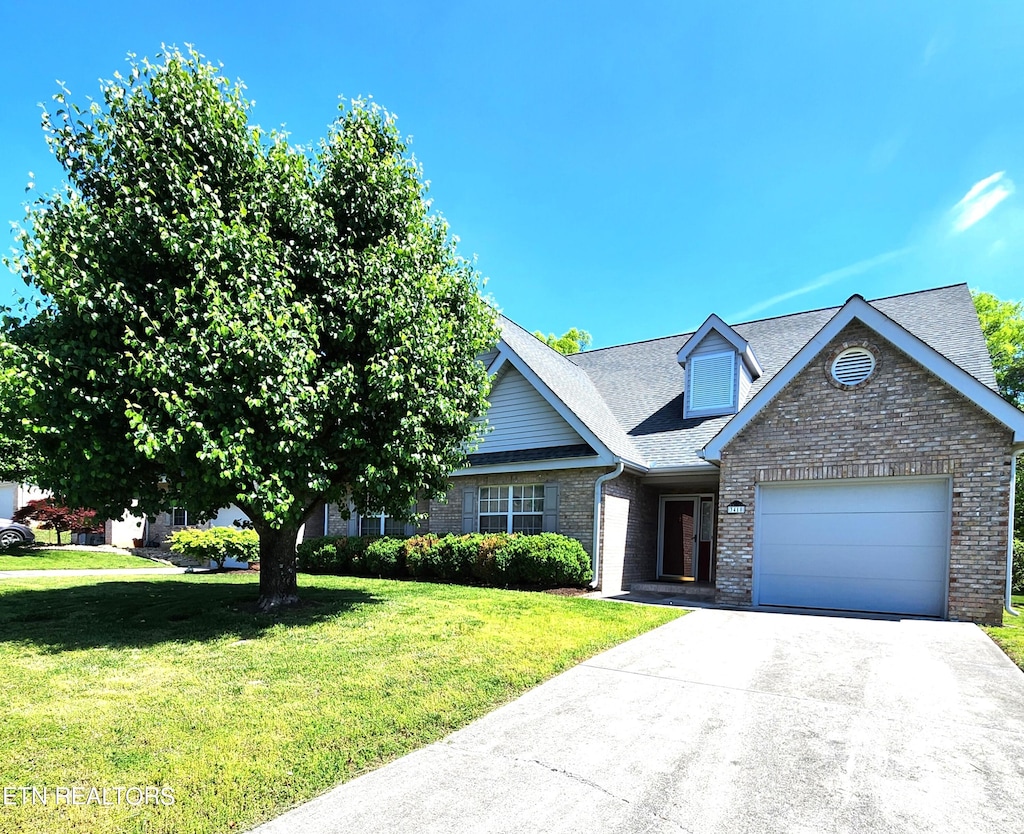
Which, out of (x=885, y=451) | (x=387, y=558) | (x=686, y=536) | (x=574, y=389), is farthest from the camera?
(x=686, y=536)

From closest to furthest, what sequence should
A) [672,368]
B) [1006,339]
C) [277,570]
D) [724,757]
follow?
1. [724,757]
2. [277,570]
3. [672,368]
4. [1006,339]

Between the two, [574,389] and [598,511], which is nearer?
[598,511]

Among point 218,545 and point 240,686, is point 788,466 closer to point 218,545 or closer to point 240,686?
point 240,686

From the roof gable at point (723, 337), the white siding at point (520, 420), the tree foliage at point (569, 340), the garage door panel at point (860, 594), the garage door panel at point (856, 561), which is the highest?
the tree foliage at point (569, 340)

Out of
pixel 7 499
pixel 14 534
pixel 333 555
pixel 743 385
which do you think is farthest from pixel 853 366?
pixel 7 499

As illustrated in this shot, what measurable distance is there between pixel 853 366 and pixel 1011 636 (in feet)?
15.9

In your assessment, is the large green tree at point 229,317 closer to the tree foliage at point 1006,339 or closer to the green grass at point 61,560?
the green grass at point 61,560

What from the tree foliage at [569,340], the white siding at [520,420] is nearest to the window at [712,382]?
the white siding at [520,420]

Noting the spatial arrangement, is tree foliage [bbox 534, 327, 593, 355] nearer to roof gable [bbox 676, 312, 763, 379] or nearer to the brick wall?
roof gable [bbox 676, 312, 763, 379]

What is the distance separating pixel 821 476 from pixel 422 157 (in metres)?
8.98

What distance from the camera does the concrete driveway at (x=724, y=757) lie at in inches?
122

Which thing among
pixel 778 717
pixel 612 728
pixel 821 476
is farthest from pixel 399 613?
pixel 821 476

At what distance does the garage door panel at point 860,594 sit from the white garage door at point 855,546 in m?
0.01

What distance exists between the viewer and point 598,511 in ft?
41.8
